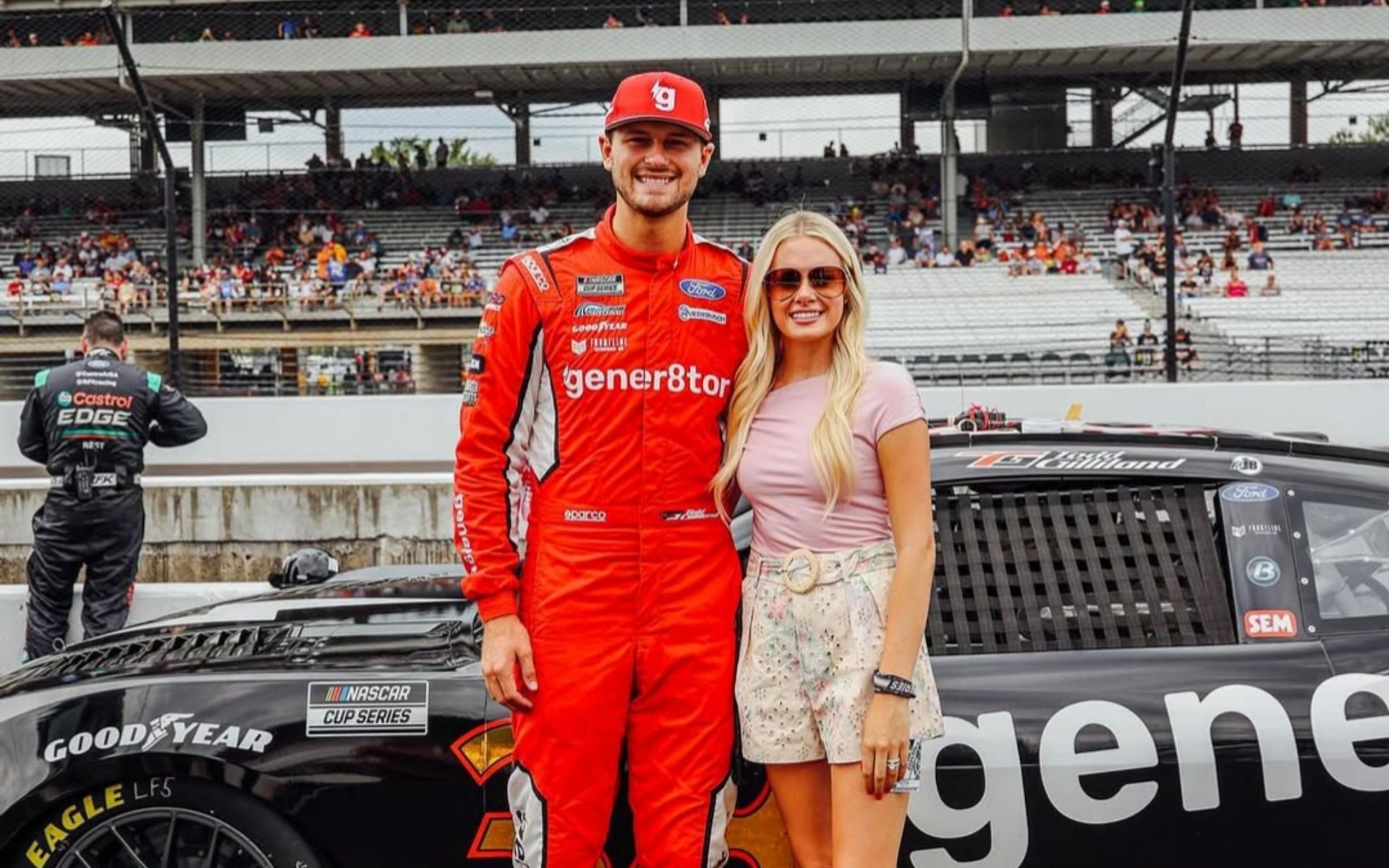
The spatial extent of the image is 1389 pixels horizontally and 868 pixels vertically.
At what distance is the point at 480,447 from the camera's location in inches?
89.2

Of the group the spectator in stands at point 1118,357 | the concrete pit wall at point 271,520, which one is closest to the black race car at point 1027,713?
the concrete pit wall at point 271,520

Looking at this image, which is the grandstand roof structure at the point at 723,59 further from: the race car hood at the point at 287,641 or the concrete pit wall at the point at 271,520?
the race car hood at the point at 287,641

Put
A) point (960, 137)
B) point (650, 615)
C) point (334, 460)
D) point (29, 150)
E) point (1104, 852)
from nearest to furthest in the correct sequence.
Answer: point (650, 615)
point (1104, 852)
point (334, 460)
point (29, 150)
point (960, 137)

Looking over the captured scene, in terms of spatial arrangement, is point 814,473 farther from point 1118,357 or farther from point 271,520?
point 1118,357

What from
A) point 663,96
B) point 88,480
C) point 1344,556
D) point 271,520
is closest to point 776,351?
point 663,96

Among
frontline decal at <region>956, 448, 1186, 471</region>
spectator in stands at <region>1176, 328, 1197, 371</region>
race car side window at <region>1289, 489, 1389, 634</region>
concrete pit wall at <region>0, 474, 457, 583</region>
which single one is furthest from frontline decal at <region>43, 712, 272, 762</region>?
spectator in stands at <region>1176, 328, 1197, 371</region>

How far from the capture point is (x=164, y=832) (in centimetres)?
253

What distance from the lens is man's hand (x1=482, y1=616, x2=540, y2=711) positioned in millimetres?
2195

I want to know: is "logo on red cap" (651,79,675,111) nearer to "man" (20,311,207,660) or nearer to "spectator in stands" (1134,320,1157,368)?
"man" (20,311,207,660)

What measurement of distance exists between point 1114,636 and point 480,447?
1.35 m

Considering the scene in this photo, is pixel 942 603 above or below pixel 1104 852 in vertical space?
above

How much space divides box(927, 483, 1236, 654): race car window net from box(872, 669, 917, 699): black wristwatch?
0.44 meters

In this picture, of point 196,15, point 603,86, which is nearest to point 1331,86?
point 603,86

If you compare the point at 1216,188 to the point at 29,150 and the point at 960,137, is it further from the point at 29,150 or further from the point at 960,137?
the point at 29,150
